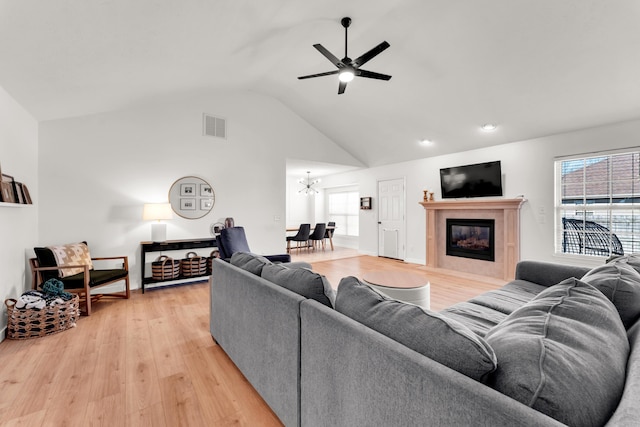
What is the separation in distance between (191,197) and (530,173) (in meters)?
5.56

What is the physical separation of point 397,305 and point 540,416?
0.53 meters

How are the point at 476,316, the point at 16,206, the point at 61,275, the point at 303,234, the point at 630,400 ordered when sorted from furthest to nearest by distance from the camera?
the point at 303,234
the point at 61,275
the point at 16,206
the point at 476,316
the point at 630,400

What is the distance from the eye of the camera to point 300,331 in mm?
1338

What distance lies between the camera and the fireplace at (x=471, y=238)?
5.13 meters

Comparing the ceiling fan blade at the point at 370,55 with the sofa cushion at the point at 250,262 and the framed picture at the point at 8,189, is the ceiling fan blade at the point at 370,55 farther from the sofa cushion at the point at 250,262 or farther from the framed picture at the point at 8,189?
the framed picture at the point at 8,189

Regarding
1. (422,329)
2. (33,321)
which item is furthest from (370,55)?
(33,321)

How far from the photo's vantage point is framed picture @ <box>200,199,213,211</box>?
494 centimetres

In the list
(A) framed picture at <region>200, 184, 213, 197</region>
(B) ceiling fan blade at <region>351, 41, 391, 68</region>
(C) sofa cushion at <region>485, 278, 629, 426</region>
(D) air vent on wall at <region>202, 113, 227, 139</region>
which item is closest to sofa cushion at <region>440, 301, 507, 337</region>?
(C) sofa cushion at <region>485, 278, 629, 426</region>

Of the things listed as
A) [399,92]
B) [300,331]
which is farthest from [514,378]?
[399,92]

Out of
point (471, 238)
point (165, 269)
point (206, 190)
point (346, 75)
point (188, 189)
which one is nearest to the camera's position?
point (346, 75)

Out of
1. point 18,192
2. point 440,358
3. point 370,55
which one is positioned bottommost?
point 440,358

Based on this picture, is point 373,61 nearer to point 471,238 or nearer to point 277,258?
point 277,258

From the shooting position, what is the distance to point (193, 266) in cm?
454

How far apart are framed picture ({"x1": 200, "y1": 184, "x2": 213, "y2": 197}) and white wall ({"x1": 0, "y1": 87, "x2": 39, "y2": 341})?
2.04 metres
